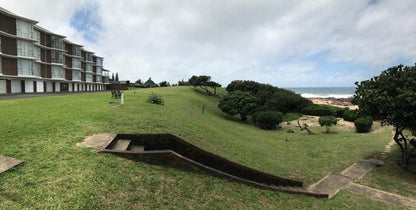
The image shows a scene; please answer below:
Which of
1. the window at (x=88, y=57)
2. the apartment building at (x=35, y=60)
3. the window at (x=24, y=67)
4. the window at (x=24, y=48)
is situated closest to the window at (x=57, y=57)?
the apartment building at (x=35, y=60)

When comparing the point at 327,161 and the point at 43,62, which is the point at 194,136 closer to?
the point at 327,161

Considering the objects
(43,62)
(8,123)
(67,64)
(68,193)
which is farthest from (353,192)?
(67,64)

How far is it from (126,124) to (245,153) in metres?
6.66

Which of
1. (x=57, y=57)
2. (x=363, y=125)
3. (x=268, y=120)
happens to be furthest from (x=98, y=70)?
(x=363, y=125)

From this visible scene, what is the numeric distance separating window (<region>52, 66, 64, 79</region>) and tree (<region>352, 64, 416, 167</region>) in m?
49.8

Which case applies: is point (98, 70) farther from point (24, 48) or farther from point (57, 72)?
point (24, 48)

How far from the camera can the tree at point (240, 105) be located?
3234 cm

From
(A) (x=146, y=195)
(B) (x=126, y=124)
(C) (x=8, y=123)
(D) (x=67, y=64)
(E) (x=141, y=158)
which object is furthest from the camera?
(D) (x=67, y=64)

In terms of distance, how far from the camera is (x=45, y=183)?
4344 mm

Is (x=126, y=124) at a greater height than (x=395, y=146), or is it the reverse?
(x=126, y=124)

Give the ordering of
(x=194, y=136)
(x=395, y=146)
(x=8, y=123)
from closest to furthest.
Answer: (x=8, y=123) < (x=194, y=136) < (x=395, y=146)

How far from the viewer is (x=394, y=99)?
9.72 m

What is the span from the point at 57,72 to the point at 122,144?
4596 cm

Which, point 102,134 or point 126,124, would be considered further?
point 126,124
